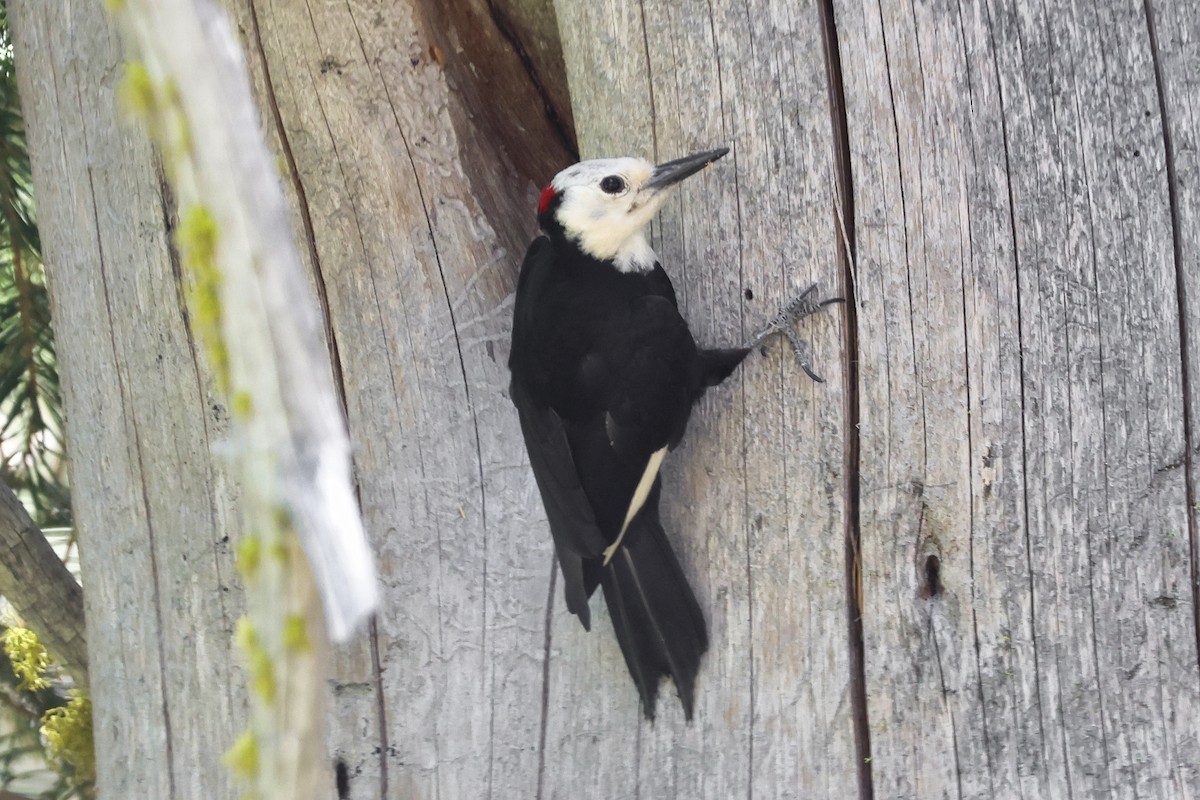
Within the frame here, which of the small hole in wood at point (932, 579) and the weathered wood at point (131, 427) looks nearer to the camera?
the small hole in wood at point (932, 579)

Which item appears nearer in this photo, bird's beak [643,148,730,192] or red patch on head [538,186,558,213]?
bird's beak [643,148,730,192]

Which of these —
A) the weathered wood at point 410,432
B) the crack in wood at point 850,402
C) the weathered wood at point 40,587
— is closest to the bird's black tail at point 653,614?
the weathered wood at point 410,432

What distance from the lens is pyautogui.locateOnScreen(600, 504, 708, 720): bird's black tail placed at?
1.90m

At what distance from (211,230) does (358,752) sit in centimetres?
160

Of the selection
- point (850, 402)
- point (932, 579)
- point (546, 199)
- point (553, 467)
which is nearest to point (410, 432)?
point (553, 467)

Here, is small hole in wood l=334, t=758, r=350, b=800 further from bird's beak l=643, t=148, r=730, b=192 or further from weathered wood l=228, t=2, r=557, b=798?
bird's beak l=643, t=148, r=730, b=192

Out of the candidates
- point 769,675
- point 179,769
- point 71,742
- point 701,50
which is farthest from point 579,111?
point 71,742

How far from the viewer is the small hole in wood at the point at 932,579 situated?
179 centimetres

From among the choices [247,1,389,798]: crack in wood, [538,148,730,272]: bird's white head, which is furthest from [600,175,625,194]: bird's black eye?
[247,1,389,798]: crack in wood

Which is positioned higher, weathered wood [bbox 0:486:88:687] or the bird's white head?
the bird's white head

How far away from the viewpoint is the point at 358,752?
201cm

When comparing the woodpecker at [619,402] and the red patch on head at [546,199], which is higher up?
the red patch on head at [546,199]

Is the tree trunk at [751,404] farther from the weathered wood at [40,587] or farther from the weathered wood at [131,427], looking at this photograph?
the weathered wood at [40,587]

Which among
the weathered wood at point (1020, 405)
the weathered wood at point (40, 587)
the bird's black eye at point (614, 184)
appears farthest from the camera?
the weathered wood at point (40, 587)
